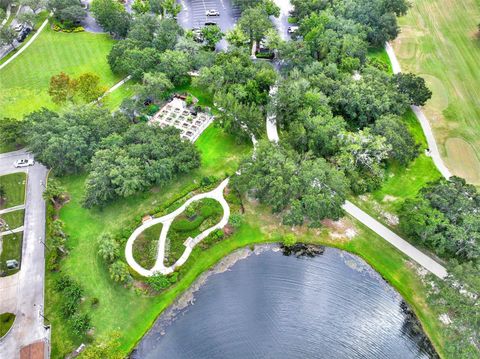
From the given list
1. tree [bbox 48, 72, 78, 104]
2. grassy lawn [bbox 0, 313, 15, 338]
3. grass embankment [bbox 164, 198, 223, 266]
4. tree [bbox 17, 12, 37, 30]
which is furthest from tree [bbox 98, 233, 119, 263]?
tree [bbox 17, 12, 37, 30]

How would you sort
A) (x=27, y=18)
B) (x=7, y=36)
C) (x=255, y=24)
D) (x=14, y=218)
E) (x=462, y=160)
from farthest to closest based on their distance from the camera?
(x=27, y=18) < (x=7, y=36) < (x=255, y=24) < (x=462, y=160) < (x=14, y=218)

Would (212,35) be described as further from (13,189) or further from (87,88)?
(13,189)

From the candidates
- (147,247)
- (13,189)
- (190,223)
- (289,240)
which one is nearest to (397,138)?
(289,240)

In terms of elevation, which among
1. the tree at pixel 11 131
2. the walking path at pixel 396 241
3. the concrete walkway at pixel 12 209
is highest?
the tree at pixel 11 131

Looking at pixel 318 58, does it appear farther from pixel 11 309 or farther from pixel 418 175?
pixel 11 309

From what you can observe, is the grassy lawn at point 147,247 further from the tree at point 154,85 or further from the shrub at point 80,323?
the tree at point 154,85

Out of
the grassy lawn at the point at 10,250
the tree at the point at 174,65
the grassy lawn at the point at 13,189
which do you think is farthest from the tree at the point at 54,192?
the tree at the point at 174,65
